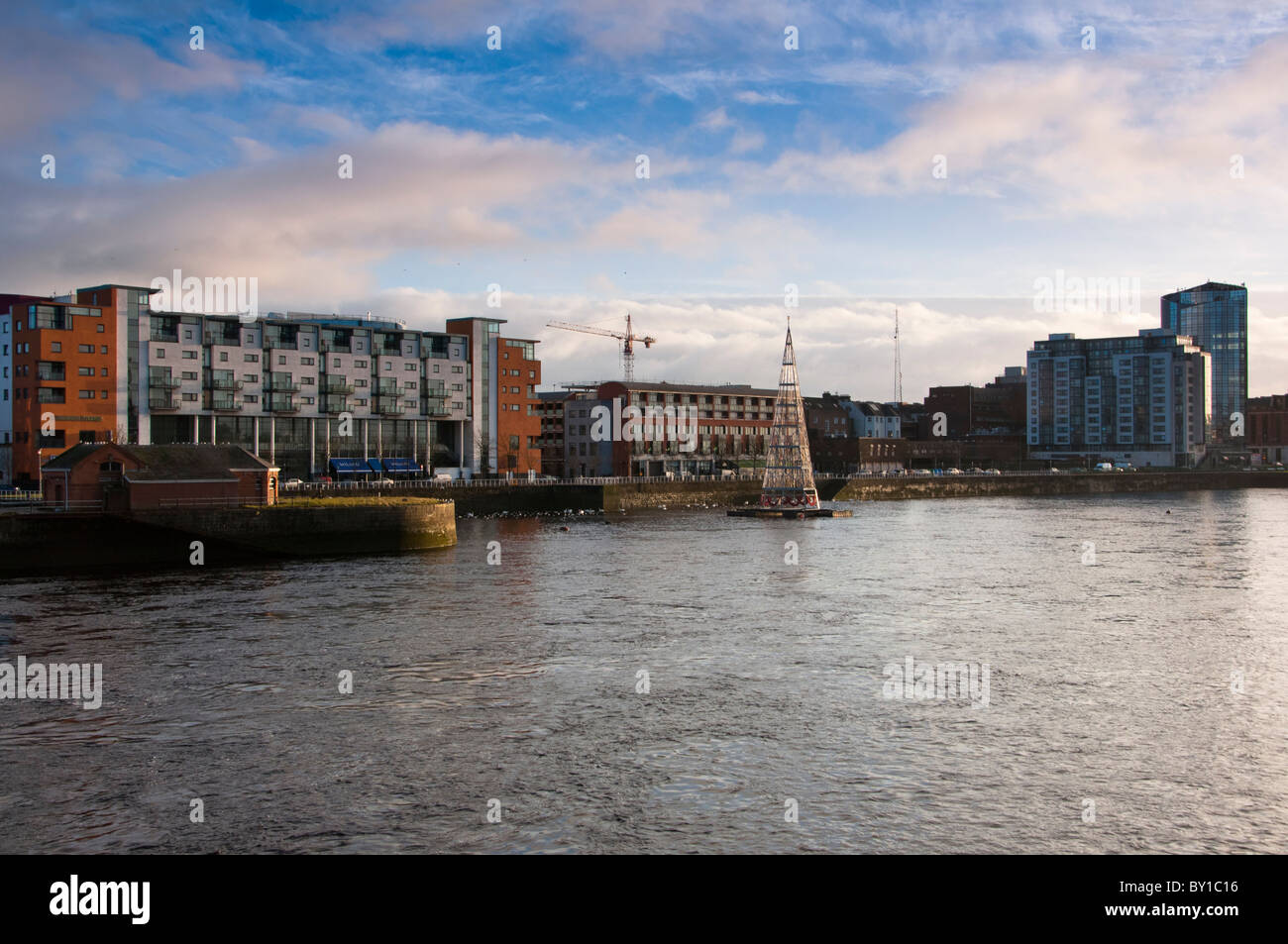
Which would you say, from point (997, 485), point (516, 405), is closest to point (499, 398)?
point (516, 405)

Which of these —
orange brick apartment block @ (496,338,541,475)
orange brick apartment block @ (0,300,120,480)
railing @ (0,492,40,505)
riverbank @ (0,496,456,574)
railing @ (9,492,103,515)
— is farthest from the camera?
orange brick apartment block @ (496,338,541,475)

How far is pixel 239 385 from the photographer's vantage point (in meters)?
111

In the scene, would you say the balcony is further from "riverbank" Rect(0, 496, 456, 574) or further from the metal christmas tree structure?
the metal christmas tree structure

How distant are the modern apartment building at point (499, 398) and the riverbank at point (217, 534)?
190 feet

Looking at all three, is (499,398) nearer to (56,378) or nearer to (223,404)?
(223,404)

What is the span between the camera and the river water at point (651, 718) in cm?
1892

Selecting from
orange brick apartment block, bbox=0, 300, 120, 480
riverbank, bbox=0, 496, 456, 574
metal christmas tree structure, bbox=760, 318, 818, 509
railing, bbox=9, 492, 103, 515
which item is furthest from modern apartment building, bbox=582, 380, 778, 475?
railing, bbox=9, 492, 103, 515

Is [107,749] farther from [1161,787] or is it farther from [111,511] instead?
[111,511]

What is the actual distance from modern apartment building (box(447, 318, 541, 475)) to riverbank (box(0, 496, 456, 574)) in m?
57.9

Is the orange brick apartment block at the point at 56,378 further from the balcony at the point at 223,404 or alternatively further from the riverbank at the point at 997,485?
the riverbank at the point at 997,485

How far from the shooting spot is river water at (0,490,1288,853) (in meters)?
18.9

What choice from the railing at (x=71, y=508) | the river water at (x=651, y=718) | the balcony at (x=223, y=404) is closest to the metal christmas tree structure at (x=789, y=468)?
the balcony at (x=223, y=404)

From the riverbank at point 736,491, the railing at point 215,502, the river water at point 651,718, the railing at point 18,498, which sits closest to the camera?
the river water at point 651,718

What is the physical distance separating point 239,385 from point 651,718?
9582 centimetres
